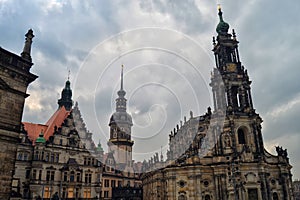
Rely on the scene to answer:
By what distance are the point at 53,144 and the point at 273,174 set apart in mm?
34874

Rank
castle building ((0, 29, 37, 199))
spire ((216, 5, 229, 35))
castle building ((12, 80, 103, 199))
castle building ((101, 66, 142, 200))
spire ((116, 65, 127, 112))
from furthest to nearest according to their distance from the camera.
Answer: spire ((116, 65, 127, 112)) → castle building ((101, 66, 142, 200)) → spire ((216, 5, 229, 35)) → castle building ((12, 80, 103, 199)) → castle building ((0, 29, 37, 199))

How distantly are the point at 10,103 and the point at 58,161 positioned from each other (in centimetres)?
2470

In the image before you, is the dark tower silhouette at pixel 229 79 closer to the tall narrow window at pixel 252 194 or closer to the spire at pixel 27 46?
the tall narrow window at pixel 252 194

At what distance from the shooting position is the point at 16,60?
62.7 feet

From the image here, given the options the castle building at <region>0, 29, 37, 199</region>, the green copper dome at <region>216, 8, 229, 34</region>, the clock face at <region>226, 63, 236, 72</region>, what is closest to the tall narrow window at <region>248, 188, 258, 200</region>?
the clock face at <region>226, 63, 236, 72</region>

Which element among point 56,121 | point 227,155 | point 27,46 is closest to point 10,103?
A: point 27,46

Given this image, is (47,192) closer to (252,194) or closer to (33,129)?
(33,129)

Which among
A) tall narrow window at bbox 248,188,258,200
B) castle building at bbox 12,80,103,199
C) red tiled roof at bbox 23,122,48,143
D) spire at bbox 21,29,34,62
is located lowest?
tall narrow window at bbox 248,188,258,200

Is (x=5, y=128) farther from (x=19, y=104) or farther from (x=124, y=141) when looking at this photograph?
(x=124, y=141)

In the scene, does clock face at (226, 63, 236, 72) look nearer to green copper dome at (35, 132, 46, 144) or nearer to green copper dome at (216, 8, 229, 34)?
green copper dome at (216, 8, 229, 34)

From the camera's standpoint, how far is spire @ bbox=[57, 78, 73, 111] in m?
57.9

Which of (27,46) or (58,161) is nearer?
(27,46)

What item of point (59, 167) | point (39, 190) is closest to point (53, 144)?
point (59, 167)

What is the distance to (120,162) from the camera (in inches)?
2618
